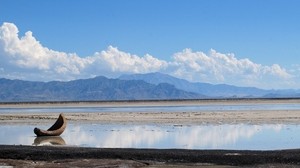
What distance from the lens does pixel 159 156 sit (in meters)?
19.4

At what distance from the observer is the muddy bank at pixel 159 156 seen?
18.3 m

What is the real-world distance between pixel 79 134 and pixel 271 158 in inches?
725

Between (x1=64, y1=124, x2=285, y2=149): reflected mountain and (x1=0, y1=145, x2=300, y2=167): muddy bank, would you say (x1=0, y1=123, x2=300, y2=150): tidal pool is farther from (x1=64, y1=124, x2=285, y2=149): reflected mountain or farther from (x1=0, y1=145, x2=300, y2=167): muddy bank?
(x1=0, y1=145, x2=300, y2=167): muddy bank

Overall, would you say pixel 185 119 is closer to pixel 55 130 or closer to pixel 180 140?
pixel 55 130

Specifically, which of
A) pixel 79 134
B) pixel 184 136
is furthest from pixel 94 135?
pixel 184 136

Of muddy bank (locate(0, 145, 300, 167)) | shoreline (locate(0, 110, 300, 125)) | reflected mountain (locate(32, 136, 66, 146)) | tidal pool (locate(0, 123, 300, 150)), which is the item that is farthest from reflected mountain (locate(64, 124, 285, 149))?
shoreline (locate(0, 110, 300, 125))

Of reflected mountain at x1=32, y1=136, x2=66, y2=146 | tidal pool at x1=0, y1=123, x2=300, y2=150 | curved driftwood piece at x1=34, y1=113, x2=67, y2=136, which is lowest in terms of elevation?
reflected mountain at x1=32, y1=136, x2=66, y2=146

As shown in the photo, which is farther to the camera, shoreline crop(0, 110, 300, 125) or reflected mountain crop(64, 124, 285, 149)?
shoreline crop(0, 110, 300, 125)

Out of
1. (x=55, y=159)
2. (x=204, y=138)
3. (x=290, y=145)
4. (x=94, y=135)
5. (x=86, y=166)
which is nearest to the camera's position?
(x=86, y=166)

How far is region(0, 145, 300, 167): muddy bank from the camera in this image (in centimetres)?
1831

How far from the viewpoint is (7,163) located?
18.8 metres

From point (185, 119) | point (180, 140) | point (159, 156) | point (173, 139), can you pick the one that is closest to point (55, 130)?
point (173, 139)

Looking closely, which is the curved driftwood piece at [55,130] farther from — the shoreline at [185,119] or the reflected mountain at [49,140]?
the shoreline at [185,119]

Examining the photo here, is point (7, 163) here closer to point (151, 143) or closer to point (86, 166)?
point (86, 166)
